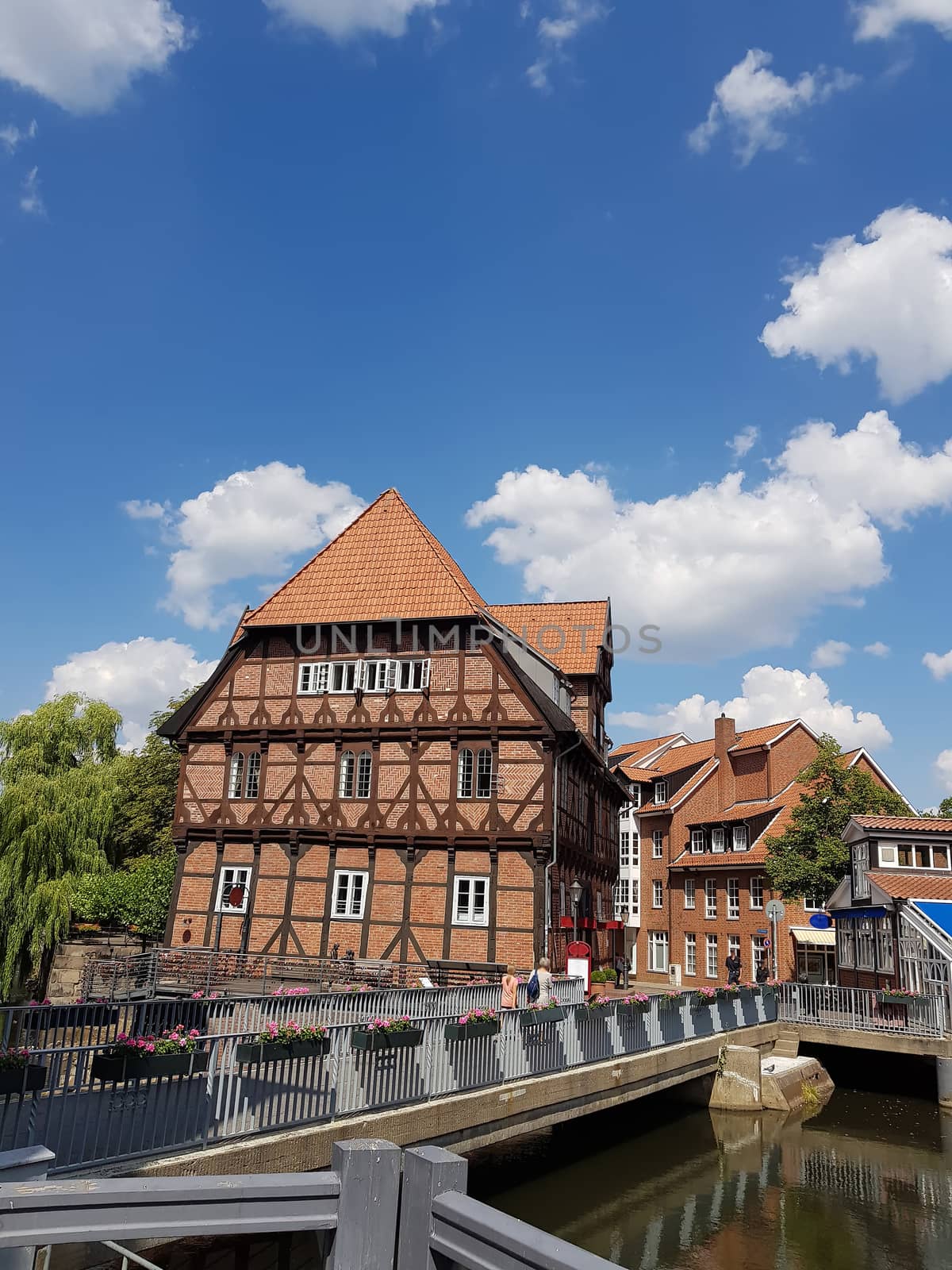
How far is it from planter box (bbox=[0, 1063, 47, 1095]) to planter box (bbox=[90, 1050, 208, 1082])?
0.60 m

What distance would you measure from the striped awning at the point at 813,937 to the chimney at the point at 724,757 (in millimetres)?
9093

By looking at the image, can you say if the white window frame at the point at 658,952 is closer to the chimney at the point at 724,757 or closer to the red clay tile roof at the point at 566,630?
the chimney at the point at 724,757

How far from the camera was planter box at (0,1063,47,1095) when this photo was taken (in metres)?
7.84

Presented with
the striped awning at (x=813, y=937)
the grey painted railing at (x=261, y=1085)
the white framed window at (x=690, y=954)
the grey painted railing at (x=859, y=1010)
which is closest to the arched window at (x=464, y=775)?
the grey painted railing at (x=261, y=1085)

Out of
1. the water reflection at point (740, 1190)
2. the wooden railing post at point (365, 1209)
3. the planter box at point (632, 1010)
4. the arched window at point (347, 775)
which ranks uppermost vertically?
the arched window at point (347, 775)

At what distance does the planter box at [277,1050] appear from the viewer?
9945mm

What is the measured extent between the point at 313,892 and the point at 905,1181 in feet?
53.9

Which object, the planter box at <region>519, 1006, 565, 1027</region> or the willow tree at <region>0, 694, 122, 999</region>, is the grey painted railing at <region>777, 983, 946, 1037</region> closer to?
the planter box at <region>519, 1006, 565, 1027</region>

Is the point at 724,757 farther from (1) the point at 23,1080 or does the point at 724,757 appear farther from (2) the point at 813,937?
(1) the point at 23,1080

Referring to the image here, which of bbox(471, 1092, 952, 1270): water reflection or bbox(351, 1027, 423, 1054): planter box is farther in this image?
bbox(471, 1092, 952, 1270): water reflection

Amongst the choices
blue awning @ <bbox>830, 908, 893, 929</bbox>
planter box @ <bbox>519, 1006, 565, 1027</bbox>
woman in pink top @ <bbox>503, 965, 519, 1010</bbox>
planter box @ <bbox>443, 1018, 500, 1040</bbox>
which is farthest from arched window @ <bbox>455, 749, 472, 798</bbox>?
planter box @ <bbox>443, 1018, 500, 1040</bbox>

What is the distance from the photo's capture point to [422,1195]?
2.39 meters

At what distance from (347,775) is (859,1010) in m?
15.9

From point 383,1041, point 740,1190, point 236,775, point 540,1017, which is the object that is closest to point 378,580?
point 236,775
